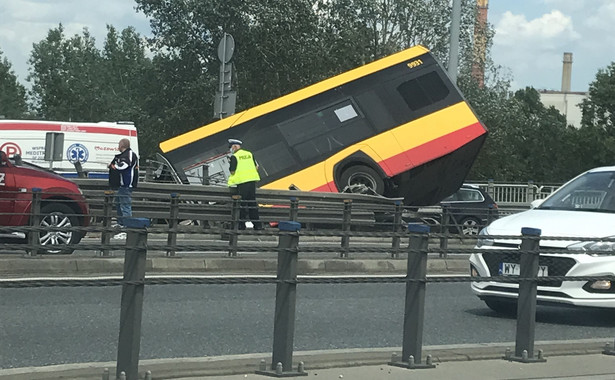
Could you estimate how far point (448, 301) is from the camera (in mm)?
11500

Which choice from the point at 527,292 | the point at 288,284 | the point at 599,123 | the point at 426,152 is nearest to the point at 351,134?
the point at 426,152

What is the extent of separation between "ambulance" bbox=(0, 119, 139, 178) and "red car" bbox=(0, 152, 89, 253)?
32.4 feet

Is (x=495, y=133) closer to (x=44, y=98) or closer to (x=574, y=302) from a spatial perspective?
(x=574, y=302)

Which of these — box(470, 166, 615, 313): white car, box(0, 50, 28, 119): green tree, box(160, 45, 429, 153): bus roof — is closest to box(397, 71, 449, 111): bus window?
box(160, 45, 429, 153): bus roof

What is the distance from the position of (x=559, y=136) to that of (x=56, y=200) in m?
55.3

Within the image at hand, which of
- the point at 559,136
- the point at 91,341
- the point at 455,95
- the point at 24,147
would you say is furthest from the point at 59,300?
the point at 559,136

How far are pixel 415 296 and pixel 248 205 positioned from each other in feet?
35.6

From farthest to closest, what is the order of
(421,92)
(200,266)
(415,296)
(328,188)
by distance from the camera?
(421,92) < (328,188) < (200,266) < (415,296)

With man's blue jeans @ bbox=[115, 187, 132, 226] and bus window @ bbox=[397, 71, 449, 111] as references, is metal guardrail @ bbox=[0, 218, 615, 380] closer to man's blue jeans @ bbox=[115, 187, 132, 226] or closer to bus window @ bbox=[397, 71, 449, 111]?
man's blue jeans @ bbox=[115, 187, 132, 226]

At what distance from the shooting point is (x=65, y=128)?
1096 inches

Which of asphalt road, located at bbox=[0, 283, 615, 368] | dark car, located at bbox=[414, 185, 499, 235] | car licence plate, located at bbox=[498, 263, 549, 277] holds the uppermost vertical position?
dark car, located at bbox=[414, 185, 499, 235]

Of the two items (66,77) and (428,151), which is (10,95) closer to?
(66,77)

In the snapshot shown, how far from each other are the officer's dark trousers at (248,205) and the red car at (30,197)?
8.94 ft

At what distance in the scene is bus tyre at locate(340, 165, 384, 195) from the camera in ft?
74.1
